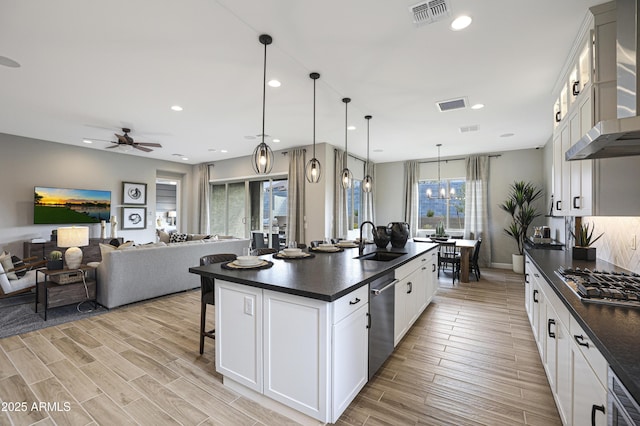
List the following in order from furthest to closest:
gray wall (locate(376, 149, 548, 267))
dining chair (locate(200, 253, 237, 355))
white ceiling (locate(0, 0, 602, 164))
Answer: gray wall (locate(376, 149, 548, 267)), dining chair (locate(200, 253, 237, 355)), white ceiling (locate(0, 0, 602, 164))

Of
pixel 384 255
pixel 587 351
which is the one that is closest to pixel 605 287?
pixel 587 351

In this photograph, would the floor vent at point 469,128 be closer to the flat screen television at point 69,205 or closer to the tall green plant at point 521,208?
the tall green plant at point 521,208

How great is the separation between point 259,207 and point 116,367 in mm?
5627

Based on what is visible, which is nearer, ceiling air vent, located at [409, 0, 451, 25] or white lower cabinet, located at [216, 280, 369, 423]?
white lower cabinet, located at [216, 280, 369, 423]

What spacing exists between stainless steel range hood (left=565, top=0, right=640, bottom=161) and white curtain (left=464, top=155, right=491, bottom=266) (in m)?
5.91

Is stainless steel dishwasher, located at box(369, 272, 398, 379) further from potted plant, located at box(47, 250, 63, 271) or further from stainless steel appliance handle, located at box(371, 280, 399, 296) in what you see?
potted plant, located at box(47, 250, 63, 271)

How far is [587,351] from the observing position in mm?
1265

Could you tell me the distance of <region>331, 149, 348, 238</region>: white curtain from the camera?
669 cm

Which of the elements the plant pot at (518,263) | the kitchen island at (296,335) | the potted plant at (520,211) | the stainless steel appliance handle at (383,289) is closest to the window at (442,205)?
the potted plant at (520,211)

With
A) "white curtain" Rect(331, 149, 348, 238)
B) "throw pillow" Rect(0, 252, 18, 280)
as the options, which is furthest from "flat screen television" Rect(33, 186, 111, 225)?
"white curtain" Rect(331, 149, 348, 238)

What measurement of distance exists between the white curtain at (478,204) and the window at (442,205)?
0.36m

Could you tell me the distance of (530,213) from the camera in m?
6.43

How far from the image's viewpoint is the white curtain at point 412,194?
836 centimetres

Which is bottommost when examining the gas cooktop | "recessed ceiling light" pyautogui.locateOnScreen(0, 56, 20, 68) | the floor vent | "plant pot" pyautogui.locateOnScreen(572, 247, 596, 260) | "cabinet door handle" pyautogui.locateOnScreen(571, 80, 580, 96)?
the gas cooktop
